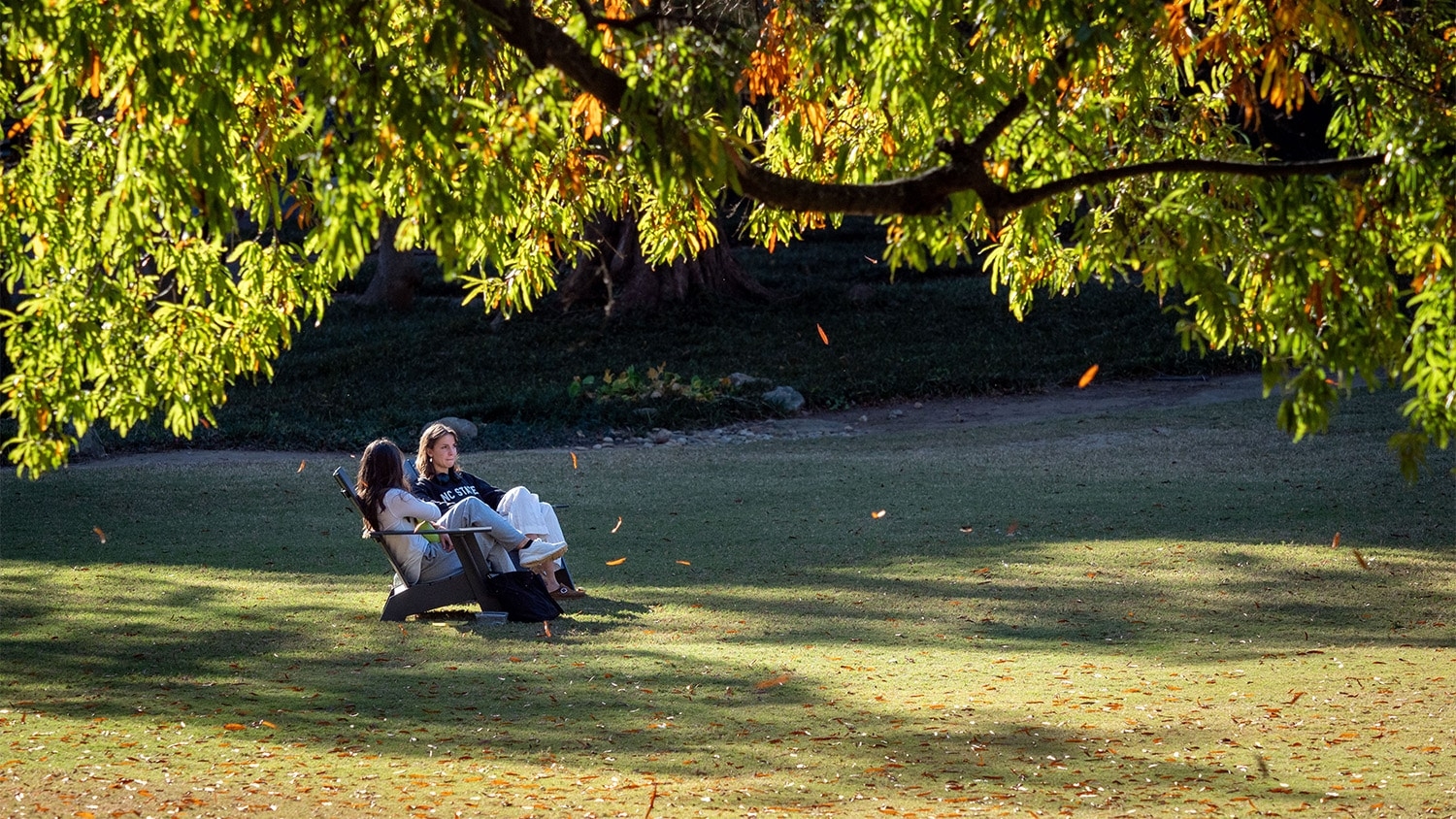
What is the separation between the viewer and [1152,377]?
21391mm

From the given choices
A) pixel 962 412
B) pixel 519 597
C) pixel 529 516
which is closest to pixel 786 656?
pixel 519 597

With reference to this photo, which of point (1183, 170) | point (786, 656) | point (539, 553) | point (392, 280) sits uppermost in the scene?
point (392, 280)

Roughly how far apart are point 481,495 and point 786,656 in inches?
96.4

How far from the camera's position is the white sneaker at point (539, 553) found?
8.34 m

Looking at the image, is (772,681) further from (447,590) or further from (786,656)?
(447,590)

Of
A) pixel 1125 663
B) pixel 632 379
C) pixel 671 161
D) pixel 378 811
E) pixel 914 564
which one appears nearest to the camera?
pixel 671 161

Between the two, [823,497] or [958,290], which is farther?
[958,290]

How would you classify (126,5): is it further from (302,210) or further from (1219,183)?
(1219,183)

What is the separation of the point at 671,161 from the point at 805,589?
5.70 m

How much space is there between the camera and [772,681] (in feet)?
22.0

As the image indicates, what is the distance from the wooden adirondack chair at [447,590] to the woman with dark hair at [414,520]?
2.4 inches

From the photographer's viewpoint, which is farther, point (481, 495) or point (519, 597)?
point (481, 495)

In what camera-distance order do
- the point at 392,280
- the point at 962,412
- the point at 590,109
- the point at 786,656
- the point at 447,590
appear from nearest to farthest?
the point at 590,109
the point at 786,656
the point at 447,590
the point at 962,412
the point at 392,280

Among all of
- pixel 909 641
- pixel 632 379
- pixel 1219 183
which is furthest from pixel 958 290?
pixel 1219 183
